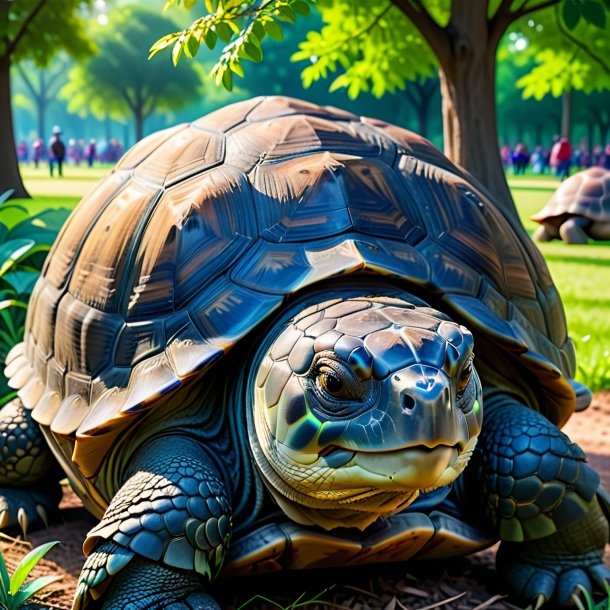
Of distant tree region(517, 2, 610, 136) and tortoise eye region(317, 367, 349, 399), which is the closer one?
tortoise eye region(317, 367, 349, 399)

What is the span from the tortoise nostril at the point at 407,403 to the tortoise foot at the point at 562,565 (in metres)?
1.05

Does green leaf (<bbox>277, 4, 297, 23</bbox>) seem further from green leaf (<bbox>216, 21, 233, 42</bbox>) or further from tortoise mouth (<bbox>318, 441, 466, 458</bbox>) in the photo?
tortoise mouth (<bbox>318, 441, 466, 458</bbox>)

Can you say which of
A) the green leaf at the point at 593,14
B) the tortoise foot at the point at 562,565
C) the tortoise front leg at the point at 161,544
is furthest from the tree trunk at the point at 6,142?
the tortoise foot at the point at 562,565

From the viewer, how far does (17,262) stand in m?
4.59

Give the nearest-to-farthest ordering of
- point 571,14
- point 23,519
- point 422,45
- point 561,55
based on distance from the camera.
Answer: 1. point 23,519
2. point 571,14
3. point 422,45
4. point 561,55

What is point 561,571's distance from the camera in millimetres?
2584

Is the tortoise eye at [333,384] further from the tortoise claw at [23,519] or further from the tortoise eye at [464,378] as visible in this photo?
the tortoise claw at [23,519]

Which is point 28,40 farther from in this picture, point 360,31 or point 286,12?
point 286,12

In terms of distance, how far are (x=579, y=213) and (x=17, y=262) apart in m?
11.8

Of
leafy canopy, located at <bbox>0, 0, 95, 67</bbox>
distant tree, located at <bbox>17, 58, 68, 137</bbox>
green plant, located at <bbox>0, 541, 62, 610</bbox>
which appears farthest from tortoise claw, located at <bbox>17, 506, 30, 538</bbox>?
distant tree, located at <bbox>17, 58, 68, 137</bbox>

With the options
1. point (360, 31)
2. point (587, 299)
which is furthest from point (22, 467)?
point (360, 31)

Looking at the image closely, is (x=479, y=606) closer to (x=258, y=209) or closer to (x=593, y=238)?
(x=258, y=209)

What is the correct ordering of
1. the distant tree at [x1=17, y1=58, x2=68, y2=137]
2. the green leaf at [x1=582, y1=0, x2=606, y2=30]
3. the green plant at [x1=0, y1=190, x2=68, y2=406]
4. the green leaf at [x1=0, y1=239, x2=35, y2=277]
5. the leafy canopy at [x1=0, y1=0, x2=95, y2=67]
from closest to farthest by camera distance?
the green leaf at [x1=582, y1=0, x2=606, y2=30] < the green plant at [x1=0, y1=190, x2=68, y2=406] < the green leaf at [x1=0, y1=239, x2=35, y2=277] < the leafy canopy at [x1=0, y1=0, x2=95, y2=67] < the distant tree at [x1=17, y1=58, x2=68, y2=137]

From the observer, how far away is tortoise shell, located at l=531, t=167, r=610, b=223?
47.2ft
